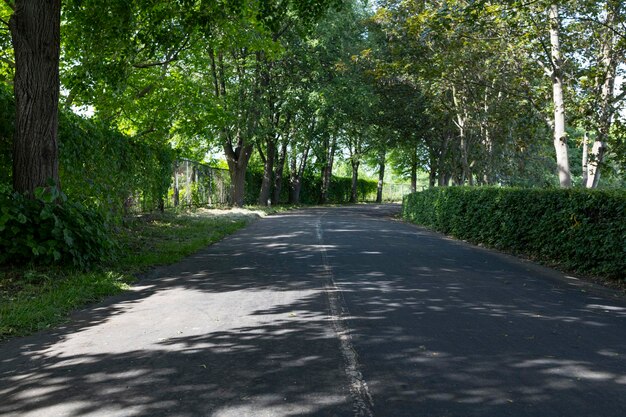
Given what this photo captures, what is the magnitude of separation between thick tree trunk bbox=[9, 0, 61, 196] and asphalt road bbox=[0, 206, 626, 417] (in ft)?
8.98

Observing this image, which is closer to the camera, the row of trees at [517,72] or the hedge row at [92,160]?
the hedge row at [92,160]

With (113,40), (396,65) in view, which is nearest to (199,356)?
(113,40)

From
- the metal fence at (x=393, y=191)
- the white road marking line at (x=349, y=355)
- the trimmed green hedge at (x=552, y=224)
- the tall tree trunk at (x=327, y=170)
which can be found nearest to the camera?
the white road marking line at (x=349, y=355)

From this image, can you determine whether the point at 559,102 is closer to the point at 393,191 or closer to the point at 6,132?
the point at 6,132

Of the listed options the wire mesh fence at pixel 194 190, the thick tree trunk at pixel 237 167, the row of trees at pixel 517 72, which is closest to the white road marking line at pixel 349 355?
the row of trees at pixel 517 72

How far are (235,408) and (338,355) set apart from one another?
1.35 m

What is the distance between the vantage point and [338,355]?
4789 millimetres

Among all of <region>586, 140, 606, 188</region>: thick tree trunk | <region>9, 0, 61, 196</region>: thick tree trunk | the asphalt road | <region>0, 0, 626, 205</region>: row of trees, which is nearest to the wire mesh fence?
<region>0, 0, 626, 205</region>: row of trees

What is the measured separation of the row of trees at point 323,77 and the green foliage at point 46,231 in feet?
1.52

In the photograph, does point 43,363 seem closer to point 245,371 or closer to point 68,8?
point 245,371

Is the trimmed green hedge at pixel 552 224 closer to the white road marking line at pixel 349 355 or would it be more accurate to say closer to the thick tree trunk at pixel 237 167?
the white road marking line at pixel 349 355

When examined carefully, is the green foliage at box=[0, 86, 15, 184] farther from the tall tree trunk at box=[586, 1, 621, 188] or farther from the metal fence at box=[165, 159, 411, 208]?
the tall tree trunk at box=[586, 1, 621, 188]

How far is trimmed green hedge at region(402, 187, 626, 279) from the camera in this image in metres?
9.76

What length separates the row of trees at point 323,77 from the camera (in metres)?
11.8
